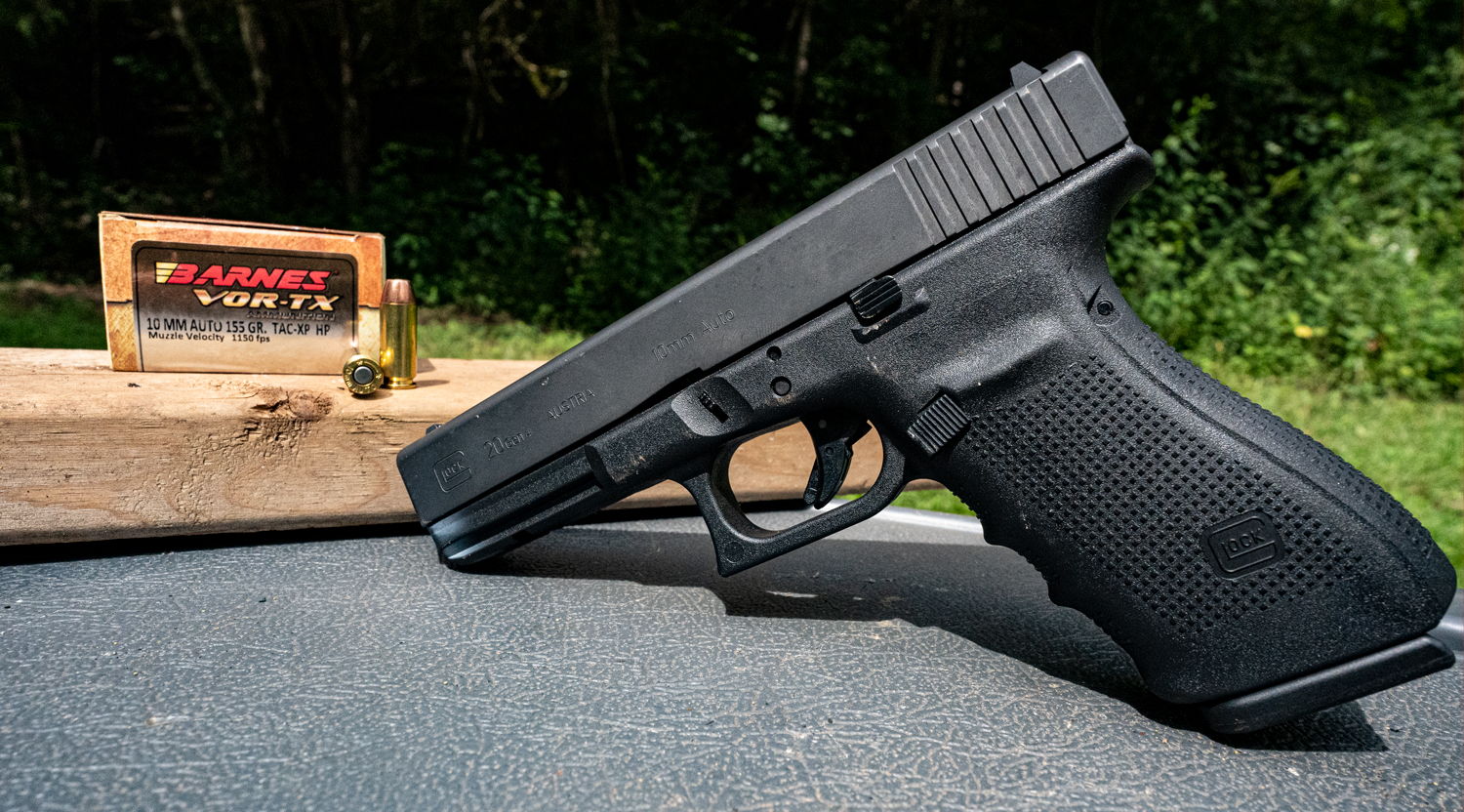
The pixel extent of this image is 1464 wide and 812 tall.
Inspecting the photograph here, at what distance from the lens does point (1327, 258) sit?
4477mm

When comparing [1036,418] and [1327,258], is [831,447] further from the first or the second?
[1327,258]

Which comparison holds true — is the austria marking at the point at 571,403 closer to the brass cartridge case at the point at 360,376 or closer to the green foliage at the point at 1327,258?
the brass cartridge case at the point at 360,376

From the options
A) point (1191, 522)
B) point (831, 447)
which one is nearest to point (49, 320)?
point (831, 447)

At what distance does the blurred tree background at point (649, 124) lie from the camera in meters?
4.85

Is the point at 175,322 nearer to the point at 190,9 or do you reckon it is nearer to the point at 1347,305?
the point at 1347,305

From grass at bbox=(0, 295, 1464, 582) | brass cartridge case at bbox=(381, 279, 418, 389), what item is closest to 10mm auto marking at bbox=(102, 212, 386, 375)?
brass cartridge case at bbox=(381, 279, 418, 389)

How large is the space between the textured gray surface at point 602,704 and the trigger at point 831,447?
0.75 ft

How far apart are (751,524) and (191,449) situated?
3.40 ft

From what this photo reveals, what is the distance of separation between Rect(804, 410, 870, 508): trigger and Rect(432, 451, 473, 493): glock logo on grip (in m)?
0.59

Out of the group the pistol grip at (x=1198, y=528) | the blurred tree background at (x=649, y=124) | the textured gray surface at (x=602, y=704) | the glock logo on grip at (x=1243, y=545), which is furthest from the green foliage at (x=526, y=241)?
the glock logo on grip at (x=1243, y=545)

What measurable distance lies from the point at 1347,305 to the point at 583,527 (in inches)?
173

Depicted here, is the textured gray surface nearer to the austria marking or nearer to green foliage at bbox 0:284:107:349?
the austria marking

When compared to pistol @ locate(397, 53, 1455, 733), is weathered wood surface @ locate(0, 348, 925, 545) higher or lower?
lower

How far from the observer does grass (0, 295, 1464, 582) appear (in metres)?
2.49
